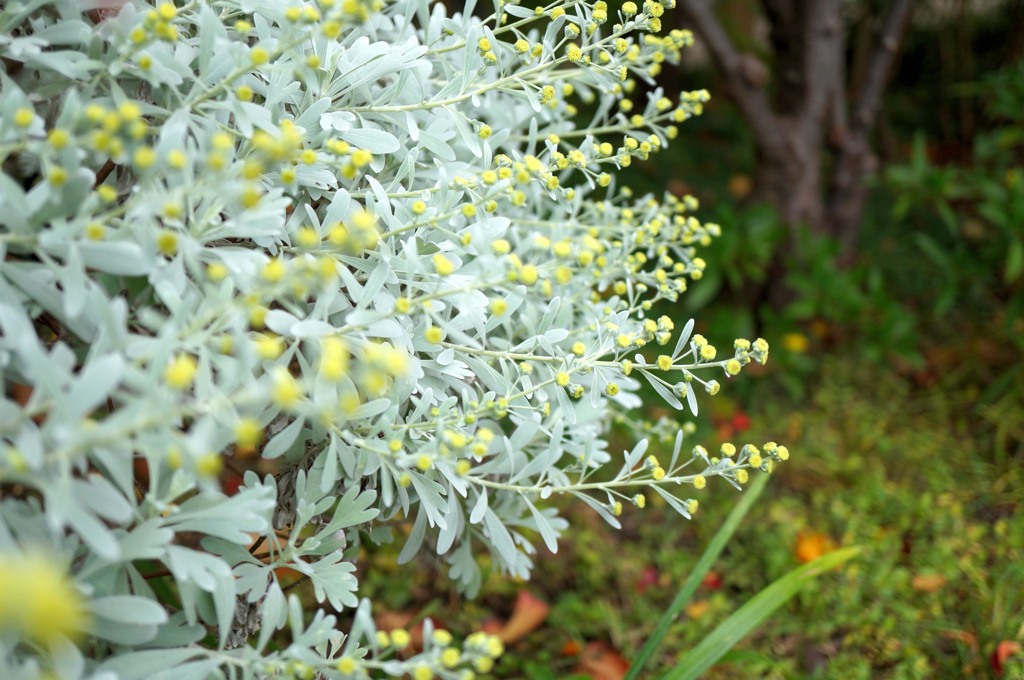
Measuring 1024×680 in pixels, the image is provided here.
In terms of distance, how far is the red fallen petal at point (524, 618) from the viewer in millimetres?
1687

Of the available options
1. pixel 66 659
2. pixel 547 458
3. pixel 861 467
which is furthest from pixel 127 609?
pixel 861 467

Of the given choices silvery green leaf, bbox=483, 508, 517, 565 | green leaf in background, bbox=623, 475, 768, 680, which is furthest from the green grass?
silvery green leaf, bbox=483, 508, 517, 565

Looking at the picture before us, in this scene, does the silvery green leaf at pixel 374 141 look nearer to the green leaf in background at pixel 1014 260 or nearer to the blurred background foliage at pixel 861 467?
the blurred background foliage at pixel 861 467

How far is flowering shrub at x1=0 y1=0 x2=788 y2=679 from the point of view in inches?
27.7

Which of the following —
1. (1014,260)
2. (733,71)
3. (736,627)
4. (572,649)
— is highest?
(733,71)

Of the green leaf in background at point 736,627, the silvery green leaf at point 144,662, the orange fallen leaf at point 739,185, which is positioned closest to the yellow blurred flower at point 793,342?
the green leaf in background at point 736,627

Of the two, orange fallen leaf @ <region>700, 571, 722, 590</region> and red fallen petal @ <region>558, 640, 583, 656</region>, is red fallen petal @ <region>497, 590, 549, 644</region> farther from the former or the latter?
orange fallen leaf @ <region>700, 571, 722, 590</region>

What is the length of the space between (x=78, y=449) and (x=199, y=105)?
467 mm

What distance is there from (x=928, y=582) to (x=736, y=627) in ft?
2.32

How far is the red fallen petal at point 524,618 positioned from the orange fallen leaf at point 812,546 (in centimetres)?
62

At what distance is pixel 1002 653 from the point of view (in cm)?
144

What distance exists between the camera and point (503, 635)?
168 centimetres

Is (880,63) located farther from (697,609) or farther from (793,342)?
(697,609)

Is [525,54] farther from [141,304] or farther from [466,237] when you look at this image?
[141,304]
